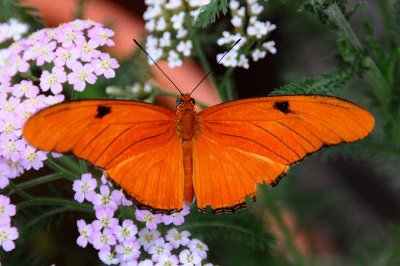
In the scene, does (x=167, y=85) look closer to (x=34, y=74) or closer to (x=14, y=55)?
(x=34, y=74)

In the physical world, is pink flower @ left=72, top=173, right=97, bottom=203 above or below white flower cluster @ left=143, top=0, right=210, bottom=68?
below

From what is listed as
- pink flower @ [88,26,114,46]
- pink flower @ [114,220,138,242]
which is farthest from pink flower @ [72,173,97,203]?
pink flower @ [88,26,114,46]

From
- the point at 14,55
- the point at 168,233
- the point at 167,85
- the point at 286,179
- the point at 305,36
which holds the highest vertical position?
the point at 167,85

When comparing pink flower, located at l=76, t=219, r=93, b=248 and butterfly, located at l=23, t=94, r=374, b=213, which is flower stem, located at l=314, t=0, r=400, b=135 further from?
pink flower, located at l=76, t=219, r=93, b=248

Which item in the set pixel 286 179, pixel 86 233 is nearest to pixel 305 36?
pixel 286 179

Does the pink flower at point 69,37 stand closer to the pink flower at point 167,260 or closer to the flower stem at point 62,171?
the flower stem at point 62,171

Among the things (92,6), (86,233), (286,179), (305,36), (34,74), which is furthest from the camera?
(92,6)
